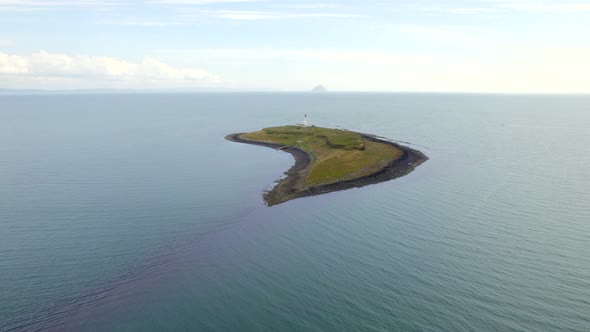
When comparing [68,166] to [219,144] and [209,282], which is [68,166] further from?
[209,282]

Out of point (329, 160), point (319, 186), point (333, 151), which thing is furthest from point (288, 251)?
point (333, 151)

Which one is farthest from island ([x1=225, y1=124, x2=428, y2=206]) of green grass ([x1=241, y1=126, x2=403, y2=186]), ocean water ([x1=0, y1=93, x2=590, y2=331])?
ocean water ([x1=0, y1=93, x2=590, y2=331])

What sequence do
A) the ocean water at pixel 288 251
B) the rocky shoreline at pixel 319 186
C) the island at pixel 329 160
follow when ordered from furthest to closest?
the island at pixel 329 160
the rocky shoreline at pixel 319 186
the ocean water at pixel 288 251

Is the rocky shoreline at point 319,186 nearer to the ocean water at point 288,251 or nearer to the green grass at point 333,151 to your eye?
the green grass at point 333,151

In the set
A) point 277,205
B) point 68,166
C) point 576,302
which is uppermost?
point 576,302

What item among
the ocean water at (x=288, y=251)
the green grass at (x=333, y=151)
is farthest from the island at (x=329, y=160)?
the ocean water at (x=288, y=251)

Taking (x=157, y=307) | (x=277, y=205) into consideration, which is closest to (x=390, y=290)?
(x=157, y=307)

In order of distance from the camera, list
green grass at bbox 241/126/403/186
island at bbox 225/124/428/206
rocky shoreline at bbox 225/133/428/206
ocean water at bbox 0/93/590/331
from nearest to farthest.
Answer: ocean water at bbox 0/93/590/331, rocky shoreline at bbox 225/133/428/206, island at bbox 225/124/428/206, green grass at bbox 241/126/403/186

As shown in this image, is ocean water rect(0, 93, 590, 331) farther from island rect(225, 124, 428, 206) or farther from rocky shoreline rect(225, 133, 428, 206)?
island rect(225, 124, 428, 206)
